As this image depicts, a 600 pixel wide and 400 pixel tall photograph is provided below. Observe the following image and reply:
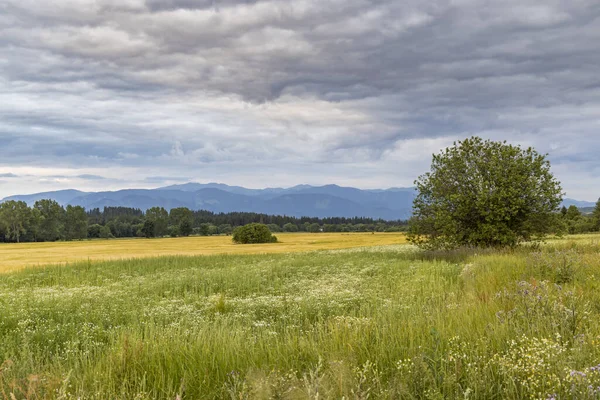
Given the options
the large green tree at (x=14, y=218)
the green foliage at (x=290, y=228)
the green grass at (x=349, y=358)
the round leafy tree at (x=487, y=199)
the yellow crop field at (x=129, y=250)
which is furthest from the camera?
the green foliage at (x=290, y=228)

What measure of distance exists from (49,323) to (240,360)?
24.2 ft

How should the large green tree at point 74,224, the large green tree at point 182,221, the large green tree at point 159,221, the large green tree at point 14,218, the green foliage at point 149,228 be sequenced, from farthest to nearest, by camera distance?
the large green tree at point 159,221 < the large green tree at point 182,221 < the green foliage at point 149,228 < the large green tree at point 74,224 < the large green tree at point 14,218

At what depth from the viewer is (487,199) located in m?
24.5

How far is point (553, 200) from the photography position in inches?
965

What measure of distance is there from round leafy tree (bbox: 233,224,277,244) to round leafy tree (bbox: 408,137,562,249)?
69.0 metres

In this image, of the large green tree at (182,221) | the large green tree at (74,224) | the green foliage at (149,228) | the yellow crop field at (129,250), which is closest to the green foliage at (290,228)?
the large green tree at (182,221)

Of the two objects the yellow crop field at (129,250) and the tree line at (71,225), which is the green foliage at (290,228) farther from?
the yellow crop field at (129,250)

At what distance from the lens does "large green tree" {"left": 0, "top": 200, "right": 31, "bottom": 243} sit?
389 ft

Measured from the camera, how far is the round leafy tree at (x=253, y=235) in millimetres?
93438

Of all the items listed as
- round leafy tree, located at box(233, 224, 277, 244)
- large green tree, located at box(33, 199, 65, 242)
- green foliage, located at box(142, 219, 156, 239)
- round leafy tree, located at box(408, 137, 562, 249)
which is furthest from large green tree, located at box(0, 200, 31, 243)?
round leafy tree, located at box(408, 137, 562, 249)

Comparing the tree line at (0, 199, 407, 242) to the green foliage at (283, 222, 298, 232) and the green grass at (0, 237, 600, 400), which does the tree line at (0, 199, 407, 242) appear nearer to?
the green foliage at (283, 222, 298, 232)

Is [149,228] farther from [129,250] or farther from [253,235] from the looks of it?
[129,250]

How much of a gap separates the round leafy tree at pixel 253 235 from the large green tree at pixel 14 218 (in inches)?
3074

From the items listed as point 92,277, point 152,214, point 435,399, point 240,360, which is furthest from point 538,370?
point 152,214
